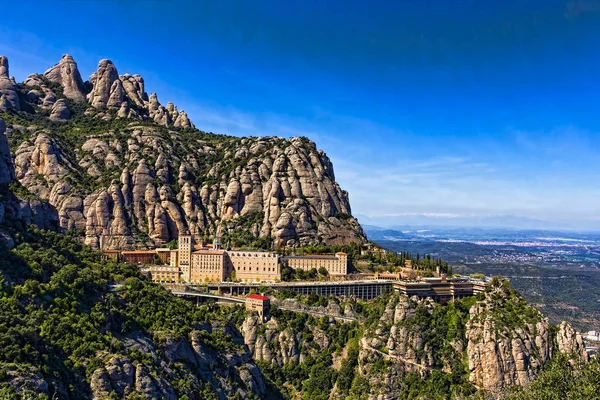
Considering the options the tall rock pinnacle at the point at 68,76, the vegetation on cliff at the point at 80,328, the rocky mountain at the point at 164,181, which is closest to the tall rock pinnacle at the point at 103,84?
the tall rock pinnacle at the point at 68,76

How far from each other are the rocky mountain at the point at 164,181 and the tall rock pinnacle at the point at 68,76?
47.3ft

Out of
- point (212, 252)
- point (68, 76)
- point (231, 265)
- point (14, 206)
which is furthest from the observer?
point (68, 76)

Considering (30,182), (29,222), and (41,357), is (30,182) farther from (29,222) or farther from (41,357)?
(41,357)

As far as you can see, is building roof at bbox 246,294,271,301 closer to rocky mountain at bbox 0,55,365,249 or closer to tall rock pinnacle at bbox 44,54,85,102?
rocky mountain at bbox 0,55,365,249

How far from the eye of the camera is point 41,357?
158ft

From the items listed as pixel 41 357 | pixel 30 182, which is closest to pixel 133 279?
pixel 41 357

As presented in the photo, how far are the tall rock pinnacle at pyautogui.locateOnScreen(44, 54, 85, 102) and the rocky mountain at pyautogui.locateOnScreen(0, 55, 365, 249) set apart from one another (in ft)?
47.3

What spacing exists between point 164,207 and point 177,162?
58.3 feet

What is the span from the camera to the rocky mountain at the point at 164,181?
13088 centimetres

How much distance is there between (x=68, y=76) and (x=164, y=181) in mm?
67382

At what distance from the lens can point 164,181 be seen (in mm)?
144000

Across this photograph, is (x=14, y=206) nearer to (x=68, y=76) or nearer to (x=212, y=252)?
(x=212, y=252)

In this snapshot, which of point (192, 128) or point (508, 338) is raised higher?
point (192, 128)

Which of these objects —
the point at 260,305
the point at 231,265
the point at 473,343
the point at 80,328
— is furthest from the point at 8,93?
the point at 473,343
